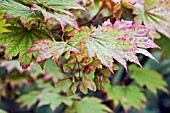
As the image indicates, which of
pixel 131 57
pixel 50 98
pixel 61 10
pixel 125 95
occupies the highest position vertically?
pixel 61 10

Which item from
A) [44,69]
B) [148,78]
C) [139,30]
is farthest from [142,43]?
[148,78]

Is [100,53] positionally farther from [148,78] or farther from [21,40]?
[148,78]

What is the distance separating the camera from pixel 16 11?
2.68ft

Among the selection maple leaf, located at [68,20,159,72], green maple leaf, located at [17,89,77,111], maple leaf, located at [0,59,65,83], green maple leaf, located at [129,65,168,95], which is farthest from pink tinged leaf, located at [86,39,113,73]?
green maple leaf, located at [129,65,168,95]

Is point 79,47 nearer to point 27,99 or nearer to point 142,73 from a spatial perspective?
point 27,99

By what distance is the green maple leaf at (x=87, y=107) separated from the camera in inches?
62.5

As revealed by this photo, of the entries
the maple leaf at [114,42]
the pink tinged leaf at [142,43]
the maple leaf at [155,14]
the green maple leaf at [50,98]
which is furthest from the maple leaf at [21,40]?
the green maple leaf at [50,98]

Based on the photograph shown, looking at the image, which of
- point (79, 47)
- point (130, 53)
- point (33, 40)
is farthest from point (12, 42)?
point (130, 53)

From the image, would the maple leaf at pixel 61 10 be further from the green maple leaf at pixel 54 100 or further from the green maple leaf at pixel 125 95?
the green maple leaf at pixel 125 95

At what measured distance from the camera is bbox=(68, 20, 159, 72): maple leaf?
0.77 meters

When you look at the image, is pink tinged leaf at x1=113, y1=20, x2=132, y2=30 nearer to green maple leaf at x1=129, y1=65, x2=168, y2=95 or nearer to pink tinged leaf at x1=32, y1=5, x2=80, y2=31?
pink tinged leaf at x1=32, y1=5, x2=80, y2=31

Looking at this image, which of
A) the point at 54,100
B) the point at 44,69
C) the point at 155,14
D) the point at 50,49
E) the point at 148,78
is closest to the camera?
the point at 50,49

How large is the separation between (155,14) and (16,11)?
452 millimetres

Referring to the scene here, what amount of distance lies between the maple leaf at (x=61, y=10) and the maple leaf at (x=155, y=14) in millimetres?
273
